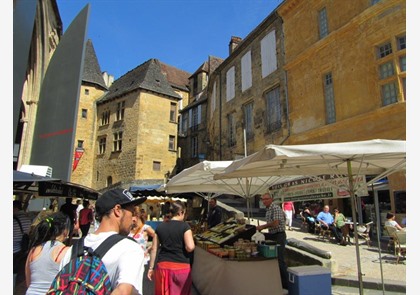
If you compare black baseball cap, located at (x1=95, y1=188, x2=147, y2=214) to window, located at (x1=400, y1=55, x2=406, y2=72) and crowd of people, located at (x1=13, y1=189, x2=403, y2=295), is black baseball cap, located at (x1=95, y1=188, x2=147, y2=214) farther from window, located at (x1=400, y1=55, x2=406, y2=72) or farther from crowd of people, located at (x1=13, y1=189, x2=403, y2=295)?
window, located at (x1=400, y1=55, x2=406, y2=72)

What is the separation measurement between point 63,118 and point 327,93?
11845mm

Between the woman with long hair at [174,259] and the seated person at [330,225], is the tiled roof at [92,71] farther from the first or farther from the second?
the woman with long hair at [174,259]

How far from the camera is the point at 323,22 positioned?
48.8 ft

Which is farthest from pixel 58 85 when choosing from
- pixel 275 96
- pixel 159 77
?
Result: pixel 159 77

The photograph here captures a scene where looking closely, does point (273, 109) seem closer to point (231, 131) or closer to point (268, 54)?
point (268, 54)

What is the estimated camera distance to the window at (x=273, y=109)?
58.0 ft

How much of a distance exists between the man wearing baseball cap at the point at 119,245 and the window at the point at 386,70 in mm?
12461

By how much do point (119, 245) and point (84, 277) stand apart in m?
0.24

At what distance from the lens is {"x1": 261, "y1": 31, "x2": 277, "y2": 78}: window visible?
59.9 feet

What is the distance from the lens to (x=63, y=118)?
1268 centimetres

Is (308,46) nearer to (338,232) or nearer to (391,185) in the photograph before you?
(391,185)

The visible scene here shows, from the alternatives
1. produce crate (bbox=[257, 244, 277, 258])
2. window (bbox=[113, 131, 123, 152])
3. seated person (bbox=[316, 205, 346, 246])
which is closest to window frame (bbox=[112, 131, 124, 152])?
window (bbox=[113, 131, 123, 152])

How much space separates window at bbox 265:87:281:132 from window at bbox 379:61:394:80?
6347 mm

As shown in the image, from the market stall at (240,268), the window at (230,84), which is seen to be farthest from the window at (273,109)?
the market stall at (240,268)
